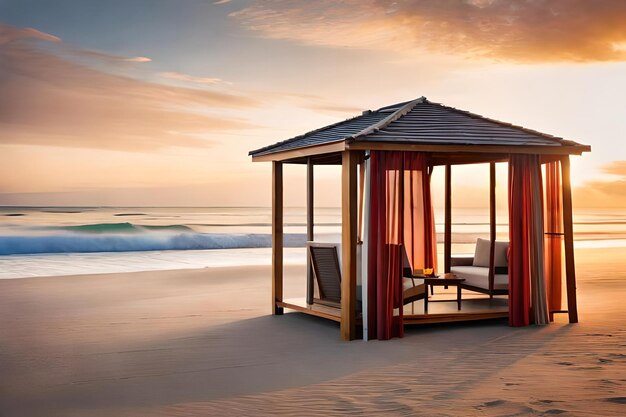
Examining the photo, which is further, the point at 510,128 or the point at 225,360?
the point at 510,128

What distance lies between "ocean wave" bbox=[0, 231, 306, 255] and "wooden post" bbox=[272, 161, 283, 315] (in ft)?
62.0

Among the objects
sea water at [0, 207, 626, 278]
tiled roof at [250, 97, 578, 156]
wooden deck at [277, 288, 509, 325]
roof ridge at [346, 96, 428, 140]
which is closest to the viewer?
roof ridge at [346, 96, 428, 140]

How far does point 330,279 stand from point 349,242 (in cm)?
110

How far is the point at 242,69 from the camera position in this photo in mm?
29906

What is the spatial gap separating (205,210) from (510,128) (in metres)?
34.7

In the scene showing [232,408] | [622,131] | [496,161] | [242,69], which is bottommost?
[232,408]

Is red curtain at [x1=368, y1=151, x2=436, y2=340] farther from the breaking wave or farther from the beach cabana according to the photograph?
the breaking wave

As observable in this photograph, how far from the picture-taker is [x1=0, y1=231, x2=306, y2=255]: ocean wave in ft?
99.0

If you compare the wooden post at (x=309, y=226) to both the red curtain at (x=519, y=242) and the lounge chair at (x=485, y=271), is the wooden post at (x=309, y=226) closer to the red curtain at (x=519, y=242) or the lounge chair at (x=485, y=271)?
the lounge chair at (x=485, y=271)

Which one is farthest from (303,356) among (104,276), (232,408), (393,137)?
(104,276)

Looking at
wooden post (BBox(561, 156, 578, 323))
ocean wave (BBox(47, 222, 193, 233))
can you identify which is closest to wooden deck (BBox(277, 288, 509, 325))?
wooden post (BBox(561, 156, 578, 323))

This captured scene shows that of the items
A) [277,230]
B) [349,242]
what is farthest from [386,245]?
→ [277,230]

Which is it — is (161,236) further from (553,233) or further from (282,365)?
(282,365)

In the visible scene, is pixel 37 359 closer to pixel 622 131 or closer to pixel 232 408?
pixel 232 408
